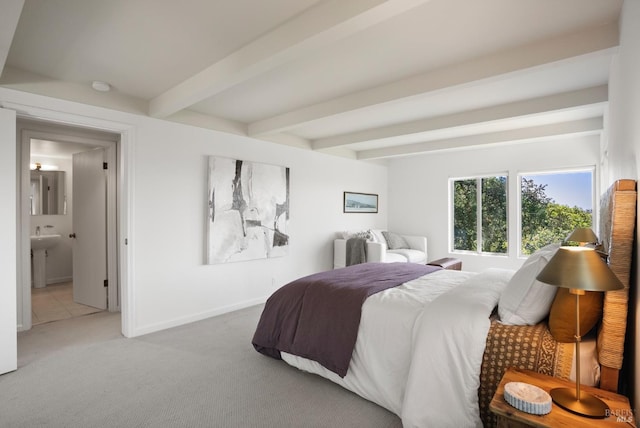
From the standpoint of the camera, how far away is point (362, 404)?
231cm

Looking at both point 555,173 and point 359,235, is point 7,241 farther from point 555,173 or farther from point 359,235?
point 555,173

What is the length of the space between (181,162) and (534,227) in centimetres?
532

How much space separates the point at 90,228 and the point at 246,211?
218 cm

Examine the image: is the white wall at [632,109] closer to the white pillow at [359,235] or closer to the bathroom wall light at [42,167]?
the white pillow at [359,235]

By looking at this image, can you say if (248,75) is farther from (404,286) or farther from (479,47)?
(404,286)

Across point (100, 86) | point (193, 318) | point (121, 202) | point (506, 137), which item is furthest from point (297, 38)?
point (506, 137)

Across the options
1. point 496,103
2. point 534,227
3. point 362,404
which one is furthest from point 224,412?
point 534,227

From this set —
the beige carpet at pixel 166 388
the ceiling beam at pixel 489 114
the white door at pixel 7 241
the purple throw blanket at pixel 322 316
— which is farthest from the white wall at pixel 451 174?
the white door at pixel 7 241

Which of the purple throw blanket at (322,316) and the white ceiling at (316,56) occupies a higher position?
the white ceiling at (316,56)

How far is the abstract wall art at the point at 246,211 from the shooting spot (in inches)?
165

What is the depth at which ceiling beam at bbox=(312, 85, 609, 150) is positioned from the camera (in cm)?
332

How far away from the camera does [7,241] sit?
2.73 m

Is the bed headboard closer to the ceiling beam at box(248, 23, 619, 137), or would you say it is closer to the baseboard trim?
the ceiling beam at box(248, 23, 619, 137)

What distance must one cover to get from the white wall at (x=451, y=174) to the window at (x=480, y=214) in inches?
5.9
